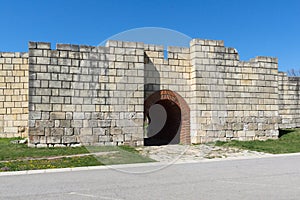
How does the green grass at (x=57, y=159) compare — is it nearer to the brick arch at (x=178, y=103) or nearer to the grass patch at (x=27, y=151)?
the grass patch at (x=27, y=151)

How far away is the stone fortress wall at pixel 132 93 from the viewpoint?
433 inches

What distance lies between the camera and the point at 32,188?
5461mm

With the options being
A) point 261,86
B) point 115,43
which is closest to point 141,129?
point 115,43

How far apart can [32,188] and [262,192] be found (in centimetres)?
428

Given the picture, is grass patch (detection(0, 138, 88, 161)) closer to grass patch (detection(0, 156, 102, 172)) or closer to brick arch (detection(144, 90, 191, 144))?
grass patch (detection(0, 156, 102, 172))

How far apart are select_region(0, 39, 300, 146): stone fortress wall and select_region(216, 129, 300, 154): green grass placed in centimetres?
60

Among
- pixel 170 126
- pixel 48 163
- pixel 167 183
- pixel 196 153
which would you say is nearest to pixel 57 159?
pixel 48 163

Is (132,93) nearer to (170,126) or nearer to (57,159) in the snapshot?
(170,126)

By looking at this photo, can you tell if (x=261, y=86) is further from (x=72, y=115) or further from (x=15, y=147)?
(x=15, y=147)

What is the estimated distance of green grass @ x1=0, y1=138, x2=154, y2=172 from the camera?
7797mm

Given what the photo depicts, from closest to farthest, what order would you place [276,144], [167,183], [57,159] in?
1. [167,183]
2. [57,159]
3. [276,144]

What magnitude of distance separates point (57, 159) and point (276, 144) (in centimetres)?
904

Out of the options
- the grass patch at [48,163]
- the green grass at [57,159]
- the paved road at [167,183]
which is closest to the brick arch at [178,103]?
the green grass at [57,159]

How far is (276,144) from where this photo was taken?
484 inches
